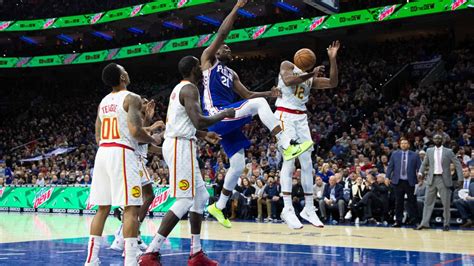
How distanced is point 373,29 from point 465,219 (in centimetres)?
1750

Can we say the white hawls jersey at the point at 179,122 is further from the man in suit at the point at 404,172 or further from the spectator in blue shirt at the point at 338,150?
the spectator in blue shirt at the point at 338,150

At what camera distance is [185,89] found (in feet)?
22.2

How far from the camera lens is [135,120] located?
6.14 m

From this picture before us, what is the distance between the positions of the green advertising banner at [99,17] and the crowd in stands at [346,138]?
193 inches

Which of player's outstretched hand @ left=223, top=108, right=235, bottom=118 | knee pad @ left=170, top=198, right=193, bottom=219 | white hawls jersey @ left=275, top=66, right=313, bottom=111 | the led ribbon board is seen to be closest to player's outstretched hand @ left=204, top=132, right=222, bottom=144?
player's outstretched hand @ left=223, top=108, right=235, bottom=118

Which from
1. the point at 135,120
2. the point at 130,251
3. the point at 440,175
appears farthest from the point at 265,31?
the point at 130,251

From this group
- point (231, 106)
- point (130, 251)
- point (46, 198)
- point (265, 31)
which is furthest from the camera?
point (265, 31)

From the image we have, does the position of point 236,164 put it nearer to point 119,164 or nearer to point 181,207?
point 181,207

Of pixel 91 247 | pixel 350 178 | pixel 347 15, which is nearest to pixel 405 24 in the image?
pixel 347 15

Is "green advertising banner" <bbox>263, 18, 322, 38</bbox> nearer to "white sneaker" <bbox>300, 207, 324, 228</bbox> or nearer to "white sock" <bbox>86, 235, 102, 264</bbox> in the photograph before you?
"white sneaker" <bbox>300, 207, 324, 228</bbox>

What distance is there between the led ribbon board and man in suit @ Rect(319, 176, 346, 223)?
10.4 m

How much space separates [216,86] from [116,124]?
1708 millimetres

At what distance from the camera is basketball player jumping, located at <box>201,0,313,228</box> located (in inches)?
290

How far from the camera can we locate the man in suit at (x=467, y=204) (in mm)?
14195
